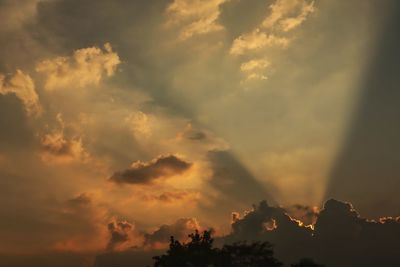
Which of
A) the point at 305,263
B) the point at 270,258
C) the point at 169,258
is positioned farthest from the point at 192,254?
the point at 305,263

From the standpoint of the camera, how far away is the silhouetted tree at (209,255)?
83688 mm

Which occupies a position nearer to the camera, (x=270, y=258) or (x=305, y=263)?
(x=305, y=263)

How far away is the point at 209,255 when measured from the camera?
278 feet

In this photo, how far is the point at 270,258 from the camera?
84.6 m

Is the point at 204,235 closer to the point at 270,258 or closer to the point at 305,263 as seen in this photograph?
the point at 270,258

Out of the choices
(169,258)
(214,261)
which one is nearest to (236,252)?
(214,261)

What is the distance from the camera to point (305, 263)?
7456 cm

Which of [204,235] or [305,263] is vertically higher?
[204,235]

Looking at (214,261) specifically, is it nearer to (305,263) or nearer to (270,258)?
(270,258)

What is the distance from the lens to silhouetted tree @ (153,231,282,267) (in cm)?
8369

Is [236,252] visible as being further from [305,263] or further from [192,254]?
[305,263]

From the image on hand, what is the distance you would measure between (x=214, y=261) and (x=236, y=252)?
416 centimetres

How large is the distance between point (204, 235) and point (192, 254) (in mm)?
4298

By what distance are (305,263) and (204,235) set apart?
19299mm
